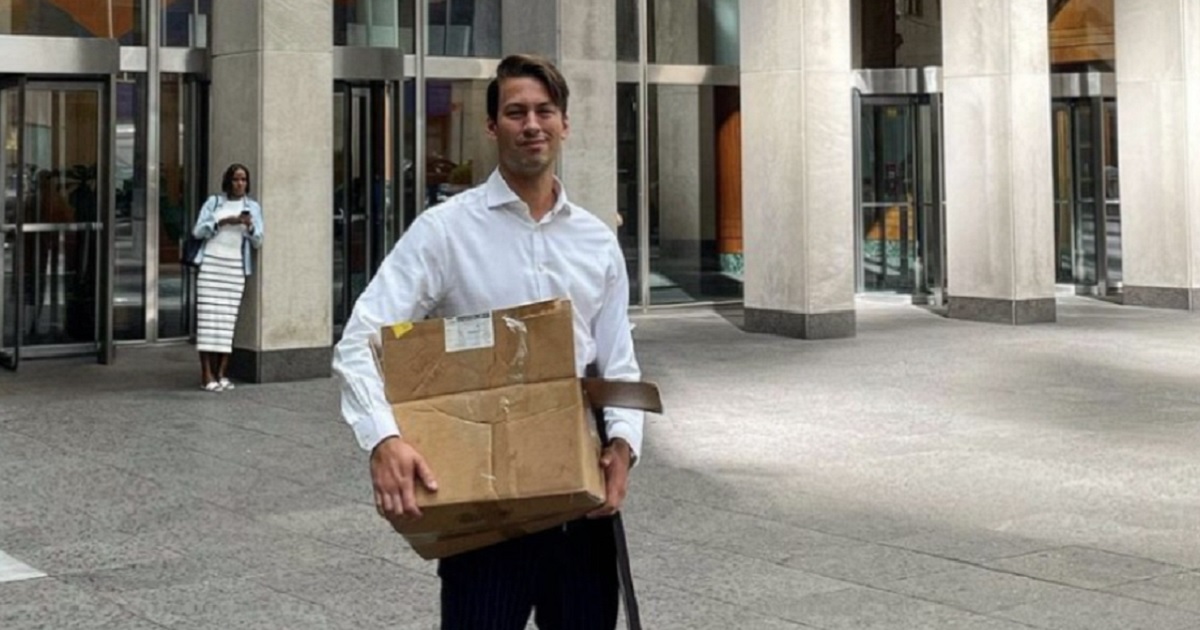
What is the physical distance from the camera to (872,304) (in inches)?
939

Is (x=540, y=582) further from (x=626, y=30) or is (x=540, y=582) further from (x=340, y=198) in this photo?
(x=626, y=30)

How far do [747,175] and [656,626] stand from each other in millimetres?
13454

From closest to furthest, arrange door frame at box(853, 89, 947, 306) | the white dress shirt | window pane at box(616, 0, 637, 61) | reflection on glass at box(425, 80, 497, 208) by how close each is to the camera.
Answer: the white dress shirt
reflection on glass at box(425, 80, 497, 208)
window pane at box(616, 0, 637, 61)
door frame at box(853, 89, 947, 306)

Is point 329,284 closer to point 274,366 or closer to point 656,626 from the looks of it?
point 274,366

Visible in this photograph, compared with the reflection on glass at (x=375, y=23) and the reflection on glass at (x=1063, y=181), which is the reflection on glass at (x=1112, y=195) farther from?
the reflection on glass at (x=375, y=23)

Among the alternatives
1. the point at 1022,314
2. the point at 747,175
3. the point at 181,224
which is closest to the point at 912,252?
the point at 1022,314

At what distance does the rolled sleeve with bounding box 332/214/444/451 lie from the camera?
10.6 feet

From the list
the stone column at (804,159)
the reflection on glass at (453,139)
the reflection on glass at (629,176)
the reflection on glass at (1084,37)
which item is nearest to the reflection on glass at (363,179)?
the reflection on glass at (453,139)

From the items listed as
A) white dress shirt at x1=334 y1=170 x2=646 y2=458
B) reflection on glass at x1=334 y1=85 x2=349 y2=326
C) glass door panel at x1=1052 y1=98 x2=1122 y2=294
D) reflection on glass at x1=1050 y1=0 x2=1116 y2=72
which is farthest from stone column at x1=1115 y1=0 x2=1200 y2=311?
white dress shirt at x1=334 y1=170 x2=646 y2=458

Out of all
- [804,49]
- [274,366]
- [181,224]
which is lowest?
[274,366]

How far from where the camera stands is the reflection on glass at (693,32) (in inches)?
898

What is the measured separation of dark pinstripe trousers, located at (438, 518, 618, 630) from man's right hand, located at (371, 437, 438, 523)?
1.16 feet

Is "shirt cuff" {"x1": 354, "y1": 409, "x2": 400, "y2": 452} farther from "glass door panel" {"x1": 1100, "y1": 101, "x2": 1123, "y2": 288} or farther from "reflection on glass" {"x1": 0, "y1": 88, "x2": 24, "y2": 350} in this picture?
"glass door panel" {"x1": 1100, "y1": 101, "x2": 1123, "y2": 288}

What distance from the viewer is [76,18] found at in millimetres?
18000
